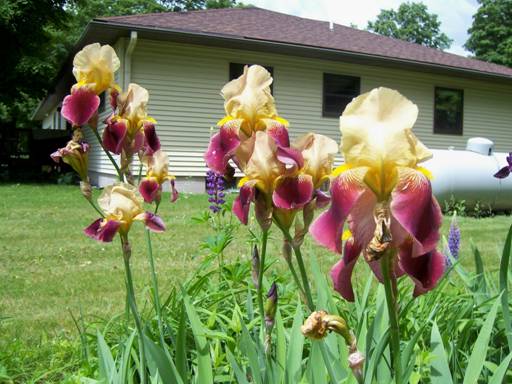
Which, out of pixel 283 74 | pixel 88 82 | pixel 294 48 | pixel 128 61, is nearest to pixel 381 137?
pixel 88 82

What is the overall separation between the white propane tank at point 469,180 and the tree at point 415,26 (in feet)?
144

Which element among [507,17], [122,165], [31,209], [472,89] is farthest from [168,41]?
[507,17]

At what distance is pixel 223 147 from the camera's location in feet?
4.10

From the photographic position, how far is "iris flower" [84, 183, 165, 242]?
1.40 metres

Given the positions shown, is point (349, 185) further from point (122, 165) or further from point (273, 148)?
point (122, 165)

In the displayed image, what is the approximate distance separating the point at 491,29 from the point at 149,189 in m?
45.7

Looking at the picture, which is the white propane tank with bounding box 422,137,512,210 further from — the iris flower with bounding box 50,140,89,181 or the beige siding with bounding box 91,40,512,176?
the iris flower with bounding box 50,140,89,181

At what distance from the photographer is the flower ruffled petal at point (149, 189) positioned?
1898mm

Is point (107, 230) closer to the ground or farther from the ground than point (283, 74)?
closer to the ground

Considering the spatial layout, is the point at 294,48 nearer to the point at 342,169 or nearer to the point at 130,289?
the point at 130,289

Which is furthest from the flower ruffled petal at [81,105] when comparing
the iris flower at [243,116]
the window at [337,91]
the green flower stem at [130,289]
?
the window at [337,91]

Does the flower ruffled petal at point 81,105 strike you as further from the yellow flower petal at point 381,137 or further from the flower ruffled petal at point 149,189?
the yellow flower petal at point 381,137

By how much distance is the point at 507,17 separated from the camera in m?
41.9

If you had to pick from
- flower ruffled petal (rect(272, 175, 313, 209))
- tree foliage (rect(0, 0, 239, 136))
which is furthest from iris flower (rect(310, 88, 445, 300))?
tree foliage (rect(0, 0, 239, 136))
